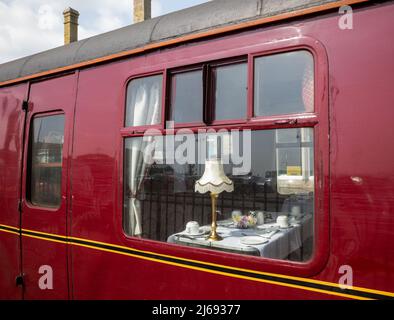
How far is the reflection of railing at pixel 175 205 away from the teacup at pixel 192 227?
0.09ft

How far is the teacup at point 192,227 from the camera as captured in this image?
→ 7.19 ft

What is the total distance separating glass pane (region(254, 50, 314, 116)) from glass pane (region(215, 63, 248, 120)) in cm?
9

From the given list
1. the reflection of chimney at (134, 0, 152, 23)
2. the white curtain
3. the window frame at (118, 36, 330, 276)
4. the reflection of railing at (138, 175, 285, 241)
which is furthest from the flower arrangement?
the reflection of chimney at (134, 0, 152, 23)

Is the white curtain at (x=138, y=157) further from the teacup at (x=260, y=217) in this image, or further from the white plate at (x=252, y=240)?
the teacup at (x=260, y=217)

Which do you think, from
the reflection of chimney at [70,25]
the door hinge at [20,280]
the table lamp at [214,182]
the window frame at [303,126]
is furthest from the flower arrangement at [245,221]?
the reflection of chimney at [70,25]

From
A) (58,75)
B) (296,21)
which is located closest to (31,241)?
(58,75)

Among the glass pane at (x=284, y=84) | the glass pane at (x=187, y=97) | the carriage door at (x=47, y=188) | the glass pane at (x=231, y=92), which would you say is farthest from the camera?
the carriage door at (x=47, y=188)

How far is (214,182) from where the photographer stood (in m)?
2.11

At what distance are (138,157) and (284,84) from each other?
1164 mm

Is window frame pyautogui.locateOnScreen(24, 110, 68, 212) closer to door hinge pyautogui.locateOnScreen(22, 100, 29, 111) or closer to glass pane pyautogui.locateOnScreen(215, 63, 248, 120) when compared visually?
door hinge pyautogui.locateOnScreen(22, 100, 29, 111)

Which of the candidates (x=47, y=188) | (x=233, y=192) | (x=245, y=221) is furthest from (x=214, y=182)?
(x=47, y=188)

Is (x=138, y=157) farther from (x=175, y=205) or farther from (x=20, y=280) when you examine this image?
(x=20, y=280)

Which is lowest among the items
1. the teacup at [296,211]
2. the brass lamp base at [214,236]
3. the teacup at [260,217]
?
the brass lamp base at [214,236]

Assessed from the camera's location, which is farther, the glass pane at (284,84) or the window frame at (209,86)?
the window frame at (209,86)
